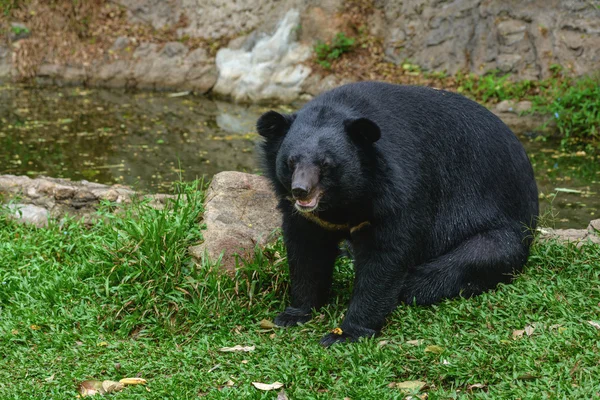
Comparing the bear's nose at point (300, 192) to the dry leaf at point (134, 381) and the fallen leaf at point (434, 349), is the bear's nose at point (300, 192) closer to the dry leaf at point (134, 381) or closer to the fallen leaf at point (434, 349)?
the fallen leaf at point (434, 349)

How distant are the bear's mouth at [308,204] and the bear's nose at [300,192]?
0.04 metres

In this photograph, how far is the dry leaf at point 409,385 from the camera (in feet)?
12.0

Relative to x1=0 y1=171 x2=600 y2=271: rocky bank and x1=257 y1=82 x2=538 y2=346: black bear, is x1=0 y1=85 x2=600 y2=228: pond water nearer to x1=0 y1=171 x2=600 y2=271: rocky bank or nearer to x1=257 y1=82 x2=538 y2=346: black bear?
x1=0 y1=171 x2=600 y2=271: rocky bank

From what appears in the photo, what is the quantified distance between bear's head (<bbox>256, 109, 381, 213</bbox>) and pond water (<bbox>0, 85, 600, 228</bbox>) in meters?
3.37

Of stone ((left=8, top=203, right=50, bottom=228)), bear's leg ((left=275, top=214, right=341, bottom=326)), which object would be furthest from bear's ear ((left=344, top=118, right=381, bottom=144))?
stone ((left=8, top=203, right=50, bottom=228))

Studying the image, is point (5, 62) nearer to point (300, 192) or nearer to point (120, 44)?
point (120, 44)

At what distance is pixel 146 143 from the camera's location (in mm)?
10125

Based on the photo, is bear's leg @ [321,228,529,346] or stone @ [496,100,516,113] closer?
bear's leg @ [321,228,529,346]

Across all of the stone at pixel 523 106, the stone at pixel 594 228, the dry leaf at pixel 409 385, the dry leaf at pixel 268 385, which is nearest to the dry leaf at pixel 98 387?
the dry leaf at pixel 268 385

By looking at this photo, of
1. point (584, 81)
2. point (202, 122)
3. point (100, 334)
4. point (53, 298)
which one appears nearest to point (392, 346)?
point (100, 334)

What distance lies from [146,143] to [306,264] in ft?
19.7

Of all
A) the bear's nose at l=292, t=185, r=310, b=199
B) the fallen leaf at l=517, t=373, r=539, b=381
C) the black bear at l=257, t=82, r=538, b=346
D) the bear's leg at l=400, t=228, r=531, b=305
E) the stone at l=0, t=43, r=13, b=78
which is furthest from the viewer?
the stone at l=0, t=43, r=13, b=78

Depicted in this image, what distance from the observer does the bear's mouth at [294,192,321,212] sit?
13.1 feet

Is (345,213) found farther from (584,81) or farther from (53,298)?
(584,81)
